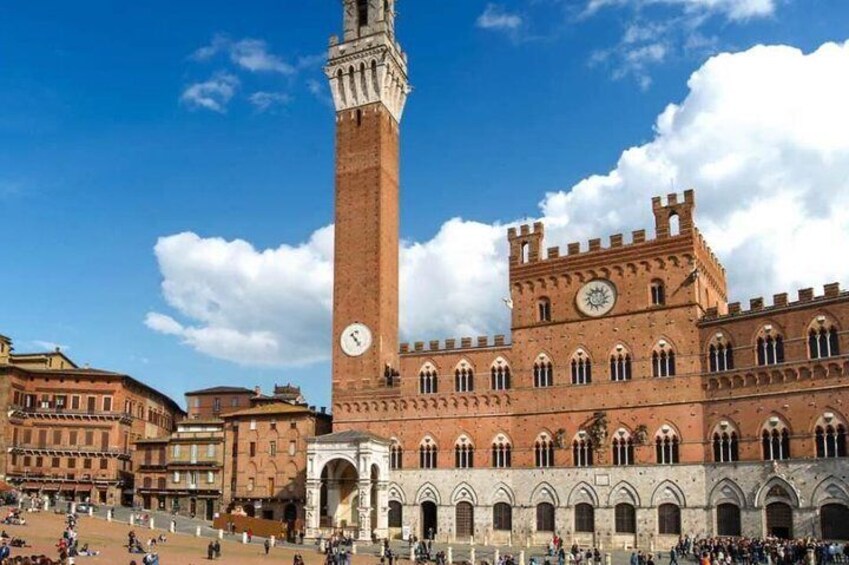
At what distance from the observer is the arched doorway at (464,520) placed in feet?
181

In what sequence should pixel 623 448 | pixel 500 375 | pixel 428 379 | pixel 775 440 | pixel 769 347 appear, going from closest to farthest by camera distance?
pixel 775 440 → pixel 769 347 → pixel 623 448 → pixel 500 375 → pixel 428 379

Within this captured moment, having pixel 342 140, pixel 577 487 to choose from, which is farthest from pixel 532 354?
pixel 342 140

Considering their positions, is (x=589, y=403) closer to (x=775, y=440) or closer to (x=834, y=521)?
(x=775, y=440)

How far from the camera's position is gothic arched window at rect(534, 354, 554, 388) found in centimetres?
5470

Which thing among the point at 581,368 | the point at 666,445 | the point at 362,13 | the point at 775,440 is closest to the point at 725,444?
the point at 775,440

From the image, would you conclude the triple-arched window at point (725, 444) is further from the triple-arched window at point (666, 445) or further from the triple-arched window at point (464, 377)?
the triple-arched window at point (464, 377)

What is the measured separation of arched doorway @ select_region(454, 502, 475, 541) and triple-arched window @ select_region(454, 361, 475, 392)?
7.28 m

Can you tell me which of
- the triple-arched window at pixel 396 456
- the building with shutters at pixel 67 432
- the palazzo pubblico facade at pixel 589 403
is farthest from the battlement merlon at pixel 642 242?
the building with shutters at pixel 67 432

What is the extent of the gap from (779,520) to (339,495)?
26.9 metres

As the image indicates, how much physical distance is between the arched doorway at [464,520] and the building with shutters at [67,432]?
29.0m

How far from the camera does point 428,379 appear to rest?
58.3 meters

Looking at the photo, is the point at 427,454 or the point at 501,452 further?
the point at 427,454

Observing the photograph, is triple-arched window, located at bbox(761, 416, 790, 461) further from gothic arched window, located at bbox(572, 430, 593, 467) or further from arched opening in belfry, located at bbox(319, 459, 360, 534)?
arched opening in belfry, located at bbox(319, 459, 360, 534)

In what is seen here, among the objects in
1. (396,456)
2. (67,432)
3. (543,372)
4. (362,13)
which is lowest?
(396,456)
